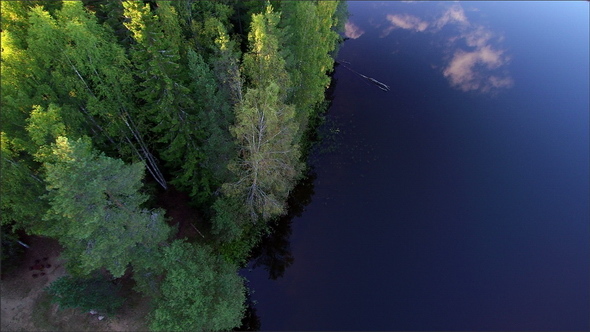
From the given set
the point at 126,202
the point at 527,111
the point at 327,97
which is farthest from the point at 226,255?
the point at 527,111

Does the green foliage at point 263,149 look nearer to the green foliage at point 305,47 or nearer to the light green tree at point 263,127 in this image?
the light green tree at point 263,127

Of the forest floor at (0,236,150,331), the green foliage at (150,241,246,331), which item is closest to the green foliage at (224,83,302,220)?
the green foliage at (150,241,246,331)

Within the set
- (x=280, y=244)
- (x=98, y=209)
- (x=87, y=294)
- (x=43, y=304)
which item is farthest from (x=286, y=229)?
(x=43, y=304)

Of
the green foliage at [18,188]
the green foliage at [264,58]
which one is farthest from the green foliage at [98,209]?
the green foliage at [264,58]

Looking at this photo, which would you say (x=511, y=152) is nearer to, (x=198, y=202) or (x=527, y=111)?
(x=527, y=111)

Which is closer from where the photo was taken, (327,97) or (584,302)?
(584,302)

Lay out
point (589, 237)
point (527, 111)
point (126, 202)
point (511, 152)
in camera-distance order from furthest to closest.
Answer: point (527, 111) < point (511, 152) < point (589, 237) < point (126, 202)

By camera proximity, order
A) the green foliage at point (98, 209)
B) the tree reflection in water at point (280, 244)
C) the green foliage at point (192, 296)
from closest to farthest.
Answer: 1. the green foliage at point (98, 209)
2. the green foliage at point (192, 296)
3. the tree reflection in water at point (280, 244)

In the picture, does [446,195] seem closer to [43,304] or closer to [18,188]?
[18,188]
